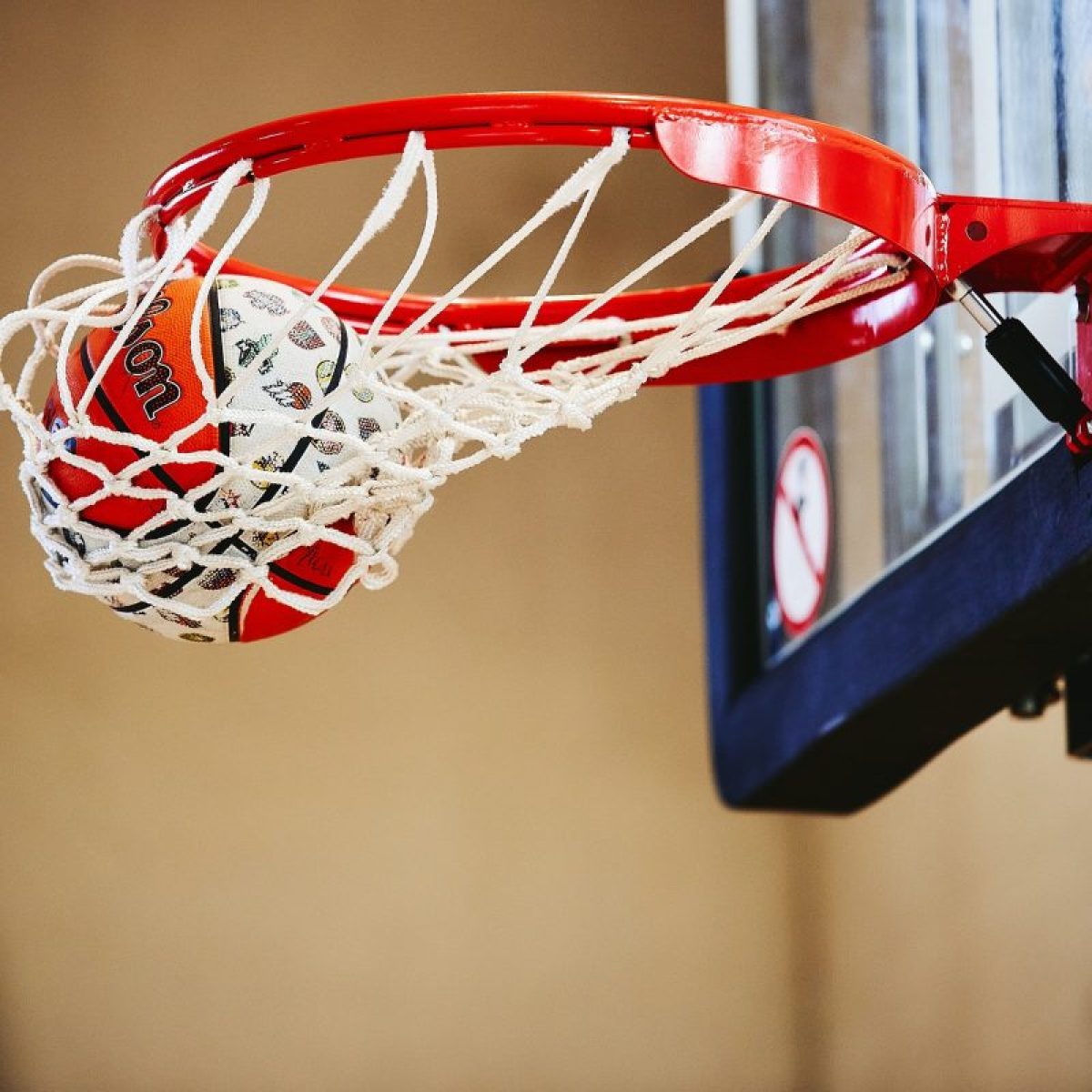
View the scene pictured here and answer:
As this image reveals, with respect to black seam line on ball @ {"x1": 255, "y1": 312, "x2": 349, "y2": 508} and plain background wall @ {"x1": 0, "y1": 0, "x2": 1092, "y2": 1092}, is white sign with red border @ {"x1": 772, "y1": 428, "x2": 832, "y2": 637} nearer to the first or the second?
black seam line on ball @ {"x1": 255, "y1": 312, "x2": 349, "y2": 508}

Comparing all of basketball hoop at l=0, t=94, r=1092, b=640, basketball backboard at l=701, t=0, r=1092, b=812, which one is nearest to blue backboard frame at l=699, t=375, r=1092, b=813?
basketball backboard at l=701, t=0, r=1092, b=812

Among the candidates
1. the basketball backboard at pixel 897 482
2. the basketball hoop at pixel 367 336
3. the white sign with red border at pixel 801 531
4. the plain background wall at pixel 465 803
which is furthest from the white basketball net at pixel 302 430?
the plain background wall at pixel 465 803

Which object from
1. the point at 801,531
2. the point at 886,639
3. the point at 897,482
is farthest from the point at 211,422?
the point at 801,531

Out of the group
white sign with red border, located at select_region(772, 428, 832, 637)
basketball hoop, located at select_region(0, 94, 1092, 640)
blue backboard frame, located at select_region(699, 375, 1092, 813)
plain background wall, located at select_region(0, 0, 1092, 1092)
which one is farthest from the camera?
plain background wall, located at select_region(0, 0, 1092, 1092)

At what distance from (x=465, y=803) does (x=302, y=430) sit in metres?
2.48

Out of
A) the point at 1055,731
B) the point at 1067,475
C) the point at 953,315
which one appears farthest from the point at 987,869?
the point at 1067,475

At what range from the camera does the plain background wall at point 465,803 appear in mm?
3314

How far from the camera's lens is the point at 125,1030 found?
3256 mm

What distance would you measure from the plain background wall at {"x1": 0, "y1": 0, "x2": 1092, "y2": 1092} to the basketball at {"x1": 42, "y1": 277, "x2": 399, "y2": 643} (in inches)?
85.5

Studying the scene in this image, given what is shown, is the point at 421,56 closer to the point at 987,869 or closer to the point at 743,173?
the point at 987,869

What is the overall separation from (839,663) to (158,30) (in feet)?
8.01

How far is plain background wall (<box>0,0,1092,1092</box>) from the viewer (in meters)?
3.31

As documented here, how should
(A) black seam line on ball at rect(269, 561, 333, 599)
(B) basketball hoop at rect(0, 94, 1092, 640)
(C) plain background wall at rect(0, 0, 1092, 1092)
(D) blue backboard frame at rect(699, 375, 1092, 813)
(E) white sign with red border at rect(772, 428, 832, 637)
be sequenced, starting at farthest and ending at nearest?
1. (C) plain background wall at rect(0, 0, 1092, 1092)
2. (E) white sign with red border at rect(772, 428, 832, 637)
3. (D) blue backboard frame at rect(699, 375, 1092, 813)
4. (A) black seam line on ball at rect(269, 561, 333, 599)
5. (B) basketball hoop at rect(0, 94, 1092, 640)

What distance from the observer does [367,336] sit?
1162 millimetres
